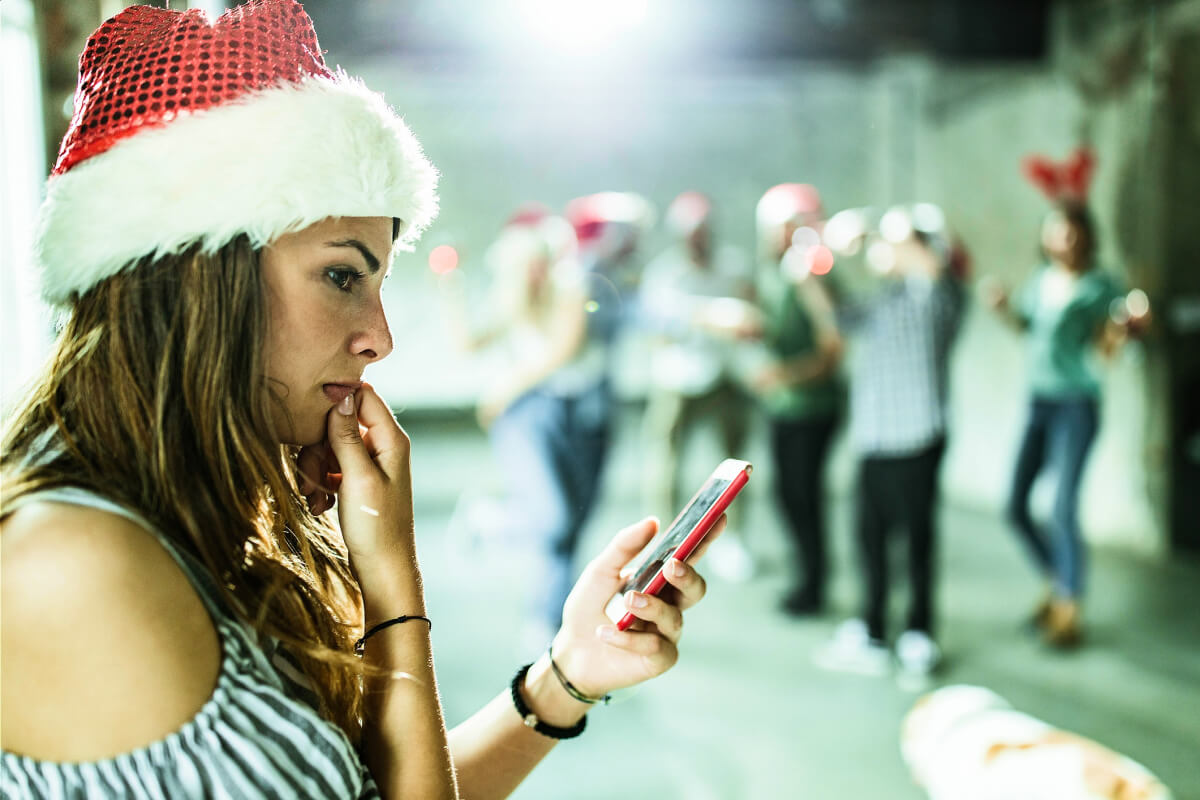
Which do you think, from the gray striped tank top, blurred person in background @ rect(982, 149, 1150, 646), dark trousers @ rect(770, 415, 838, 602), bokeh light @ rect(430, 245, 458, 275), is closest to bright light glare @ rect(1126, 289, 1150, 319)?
blurred person in background @ rect(982, 149, 1150, 646)

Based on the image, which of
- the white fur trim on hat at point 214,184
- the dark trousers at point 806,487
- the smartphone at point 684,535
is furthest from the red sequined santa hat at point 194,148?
the dark trousers at point 806,487

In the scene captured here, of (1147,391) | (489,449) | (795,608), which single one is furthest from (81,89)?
(489,449)

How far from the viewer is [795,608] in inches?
138

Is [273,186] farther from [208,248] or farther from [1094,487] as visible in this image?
[1094,487]

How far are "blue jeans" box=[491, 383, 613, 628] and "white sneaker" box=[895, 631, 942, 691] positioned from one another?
3.53 ft

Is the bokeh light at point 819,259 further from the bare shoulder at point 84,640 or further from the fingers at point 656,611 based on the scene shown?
the bare shoulder at point 84,640

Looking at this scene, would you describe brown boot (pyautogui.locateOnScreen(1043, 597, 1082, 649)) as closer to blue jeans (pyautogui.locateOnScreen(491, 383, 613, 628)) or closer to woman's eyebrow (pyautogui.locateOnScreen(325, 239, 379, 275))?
blue jeans (pyautogui.locateOnScreen(491, 383, 613, 628))

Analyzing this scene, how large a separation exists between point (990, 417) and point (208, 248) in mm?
5278

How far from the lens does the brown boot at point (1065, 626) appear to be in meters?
3.16

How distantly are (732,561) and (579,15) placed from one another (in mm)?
3338

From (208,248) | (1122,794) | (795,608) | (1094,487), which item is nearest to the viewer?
(208,248)

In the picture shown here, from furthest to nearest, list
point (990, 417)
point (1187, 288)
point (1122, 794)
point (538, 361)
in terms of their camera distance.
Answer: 1. point (990, 417)
2. point (1187, 288)
3. point (538, 361)
4. point (1122, 794)

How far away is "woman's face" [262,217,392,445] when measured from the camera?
68 centimetres

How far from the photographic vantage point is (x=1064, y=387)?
3201mm
